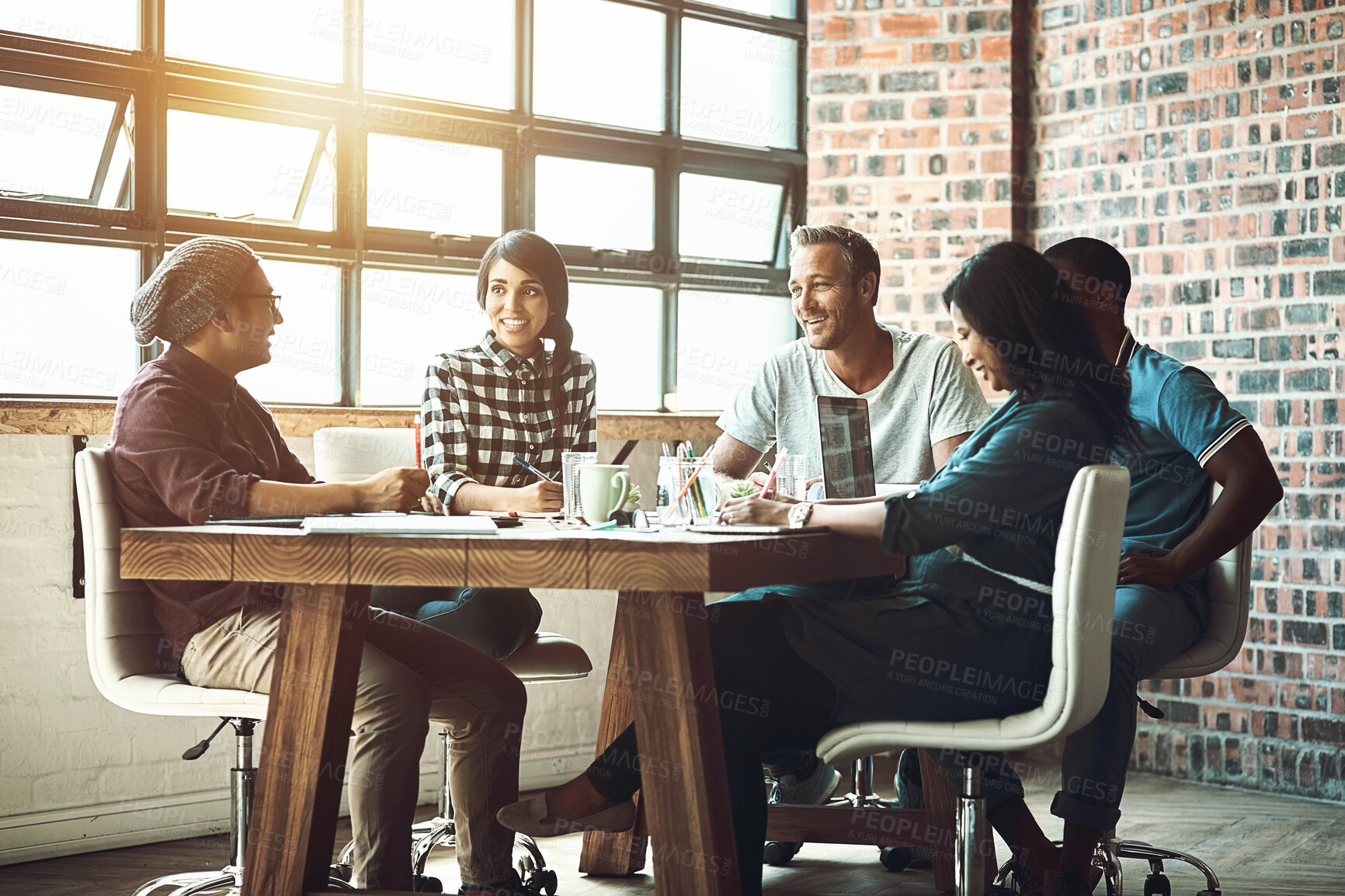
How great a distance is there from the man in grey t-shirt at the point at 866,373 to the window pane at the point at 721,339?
128 cm

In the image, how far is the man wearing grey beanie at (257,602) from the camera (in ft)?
7.62

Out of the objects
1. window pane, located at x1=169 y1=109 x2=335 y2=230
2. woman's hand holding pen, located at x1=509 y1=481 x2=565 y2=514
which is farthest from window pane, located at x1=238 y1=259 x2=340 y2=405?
woman's hand holding pen, located at x1=509 y1=481 x2=565 y2=514

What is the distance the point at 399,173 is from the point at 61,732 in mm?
1696

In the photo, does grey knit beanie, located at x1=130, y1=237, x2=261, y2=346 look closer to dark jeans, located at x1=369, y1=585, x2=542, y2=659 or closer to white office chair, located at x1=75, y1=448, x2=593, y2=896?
white office chair, located at x1=75, y1=448, x2=593, y2=896

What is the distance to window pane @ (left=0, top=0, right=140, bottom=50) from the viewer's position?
10.6ft

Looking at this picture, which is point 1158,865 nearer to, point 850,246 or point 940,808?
point 940,808

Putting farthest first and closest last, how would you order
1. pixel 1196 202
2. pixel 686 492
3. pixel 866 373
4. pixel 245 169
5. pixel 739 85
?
pixel 739 85, pixel 1196 202, pixel 245 169, pixel 866 373, pixel 686 492

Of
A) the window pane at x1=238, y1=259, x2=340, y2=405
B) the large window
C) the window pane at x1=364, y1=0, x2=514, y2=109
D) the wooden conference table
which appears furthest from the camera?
the window pane at x1=364, y1=0, x2=514, y2=109

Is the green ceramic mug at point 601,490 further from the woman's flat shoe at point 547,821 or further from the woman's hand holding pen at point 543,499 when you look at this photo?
the woman's flat shoe at point 547,821

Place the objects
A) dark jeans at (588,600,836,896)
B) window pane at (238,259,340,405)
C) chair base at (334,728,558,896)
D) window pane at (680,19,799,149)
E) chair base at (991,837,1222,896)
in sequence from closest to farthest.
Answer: dark jeans at (588,600,836,896), chair base at (991,837,1222,896), chair base at (334,728,558,896), window pane at (238,259,340,405), window pane at (680,19,799,149)

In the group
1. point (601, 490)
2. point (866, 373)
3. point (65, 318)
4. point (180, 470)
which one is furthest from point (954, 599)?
point (65, 318)

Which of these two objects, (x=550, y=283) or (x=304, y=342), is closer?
(x=550, y=283)

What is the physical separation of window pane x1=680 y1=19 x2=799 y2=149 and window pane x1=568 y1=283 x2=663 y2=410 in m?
0.57

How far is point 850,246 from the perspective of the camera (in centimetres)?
311
